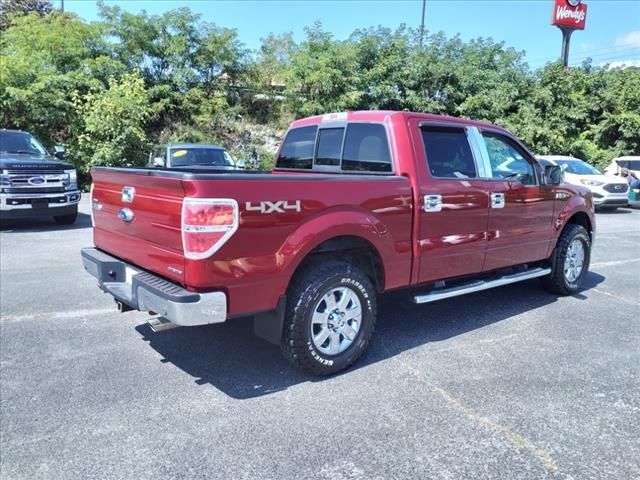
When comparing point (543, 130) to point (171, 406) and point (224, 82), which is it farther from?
point (171, 406)

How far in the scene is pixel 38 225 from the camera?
10992mm

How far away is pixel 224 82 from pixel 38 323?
17.3 meters

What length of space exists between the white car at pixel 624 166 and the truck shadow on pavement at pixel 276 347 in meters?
13.6

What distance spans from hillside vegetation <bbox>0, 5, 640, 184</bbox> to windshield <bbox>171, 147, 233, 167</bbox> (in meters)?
5.96

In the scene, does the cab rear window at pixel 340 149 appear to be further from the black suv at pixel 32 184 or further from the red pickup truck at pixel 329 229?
the black suv at pixel 32 184

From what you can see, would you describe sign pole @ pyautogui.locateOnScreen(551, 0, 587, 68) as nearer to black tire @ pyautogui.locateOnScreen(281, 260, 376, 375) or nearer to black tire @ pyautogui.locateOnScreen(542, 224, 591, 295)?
black tire @ pyautogui.locateOnScreen(542, 224, 591, 295)

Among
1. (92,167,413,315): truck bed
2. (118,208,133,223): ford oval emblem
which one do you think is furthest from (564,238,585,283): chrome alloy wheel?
(118,208,133,223): ford oval emblem

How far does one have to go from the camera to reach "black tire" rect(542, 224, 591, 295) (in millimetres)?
5973

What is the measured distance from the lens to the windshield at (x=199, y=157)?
36.9ft

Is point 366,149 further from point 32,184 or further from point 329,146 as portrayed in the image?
point 32,184

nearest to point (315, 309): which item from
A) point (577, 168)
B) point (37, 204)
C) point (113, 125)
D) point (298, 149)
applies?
point (298, 149)

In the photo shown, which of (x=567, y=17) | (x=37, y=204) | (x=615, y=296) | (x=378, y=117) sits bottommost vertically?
(x=615, y=296)

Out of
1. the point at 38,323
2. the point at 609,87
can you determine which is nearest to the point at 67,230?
Answer: the point at 38,323

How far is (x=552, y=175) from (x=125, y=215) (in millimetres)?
4353
